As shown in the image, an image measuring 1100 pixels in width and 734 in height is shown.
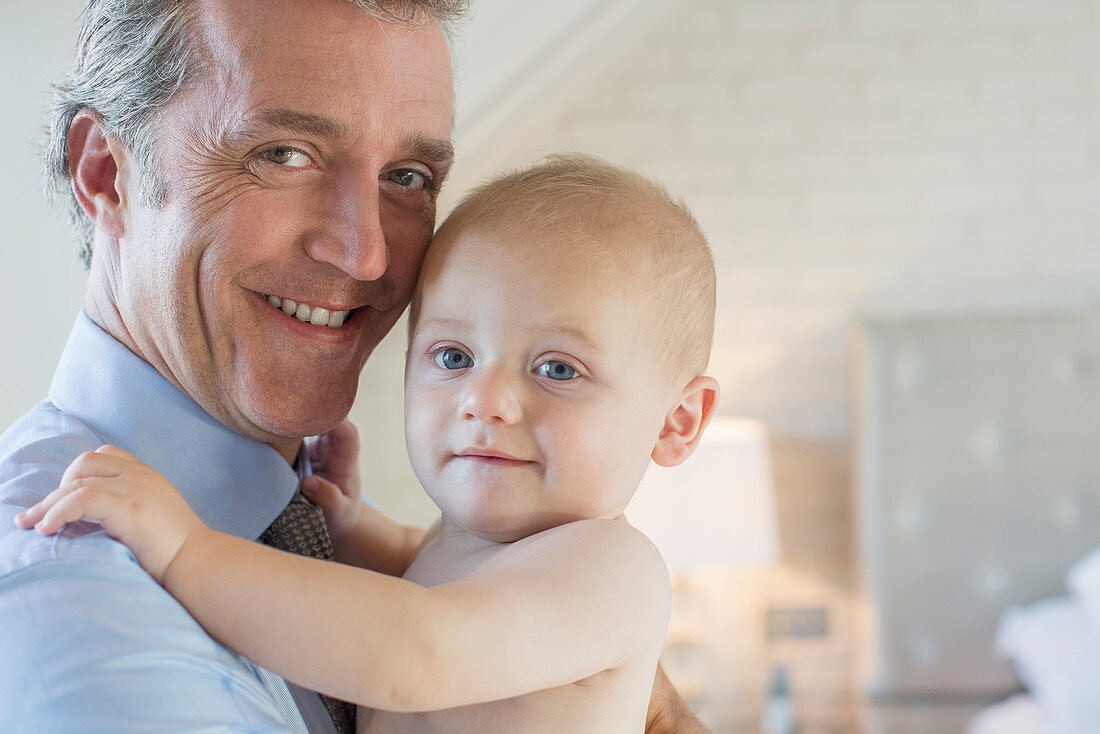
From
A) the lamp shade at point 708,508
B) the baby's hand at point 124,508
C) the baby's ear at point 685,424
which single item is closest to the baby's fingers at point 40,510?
the baby's hand at point 124,508

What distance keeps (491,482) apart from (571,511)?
81 mm

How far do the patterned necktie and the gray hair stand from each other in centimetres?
33

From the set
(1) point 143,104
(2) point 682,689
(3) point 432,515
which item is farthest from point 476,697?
(2) point 682,689

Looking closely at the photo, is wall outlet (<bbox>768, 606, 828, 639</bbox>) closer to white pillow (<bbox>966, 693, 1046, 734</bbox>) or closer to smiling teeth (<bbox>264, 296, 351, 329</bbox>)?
white pillow (<bbox>966, 693, 1046, 734</bbox>)

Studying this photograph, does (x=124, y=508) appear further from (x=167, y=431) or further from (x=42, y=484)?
(x=167, y=431)

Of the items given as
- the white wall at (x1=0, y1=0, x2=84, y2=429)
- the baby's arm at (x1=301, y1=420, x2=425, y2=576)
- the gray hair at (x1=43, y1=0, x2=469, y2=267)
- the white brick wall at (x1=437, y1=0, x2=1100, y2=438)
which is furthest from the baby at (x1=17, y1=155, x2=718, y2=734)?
the white brick wall at (x1=437, y1=0, x2=1100, y2=438)

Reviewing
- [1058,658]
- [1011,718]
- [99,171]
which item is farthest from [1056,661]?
[99,171]

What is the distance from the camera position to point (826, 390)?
121 inches

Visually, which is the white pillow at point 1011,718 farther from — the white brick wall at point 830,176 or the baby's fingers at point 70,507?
the baby's fingers at point 70,507

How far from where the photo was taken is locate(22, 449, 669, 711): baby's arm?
0.62 m

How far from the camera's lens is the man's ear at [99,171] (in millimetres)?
904

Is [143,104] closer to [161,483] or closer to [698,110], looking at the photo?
[161,483]

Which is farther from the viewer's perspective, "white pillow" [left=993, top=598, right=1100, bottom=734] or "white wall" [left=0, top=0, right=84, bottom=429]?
"white pillow" [left=993, top=598, right=1100, bottom=734]

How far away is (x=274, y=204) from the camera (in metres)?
0.87
